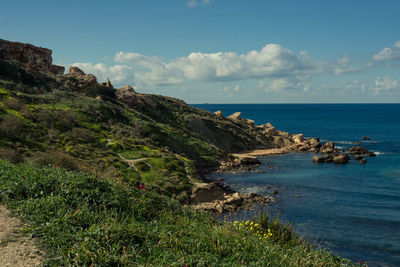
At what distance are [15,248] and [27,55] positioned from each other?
79493mm

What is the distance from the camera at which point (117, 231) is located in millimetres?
8383

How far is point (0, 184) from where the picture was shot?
11258mm

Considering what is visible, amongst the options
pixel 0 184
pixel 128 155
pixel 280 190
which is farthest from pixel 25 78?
pixel 0 184

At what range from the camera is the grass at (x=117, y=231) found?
7391mm

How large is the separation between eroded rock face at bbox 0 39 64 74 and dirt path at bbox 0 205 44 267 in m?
65.2

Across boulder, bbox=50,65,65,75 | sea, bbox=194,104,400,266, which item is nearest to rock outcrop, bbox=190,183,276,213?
sea, bbox=194,104,400,266

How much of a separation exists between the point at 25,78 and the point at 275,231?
2554 inches

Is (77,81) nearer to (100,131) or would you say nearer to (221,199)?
(100,131)

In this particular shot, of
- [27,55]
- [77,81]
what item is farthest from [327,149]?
[27,55]

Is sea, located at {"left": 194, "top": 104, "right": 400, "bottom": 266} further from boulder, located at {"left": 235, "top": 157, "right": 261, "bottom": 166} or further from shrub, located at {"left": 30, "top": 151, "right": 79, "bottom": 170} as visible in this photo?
shrub, located at {"left": 30, "top": 151, "right": 79, "bottom": 170}

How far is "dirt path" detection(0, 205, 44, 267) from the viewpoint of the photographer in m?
7.09

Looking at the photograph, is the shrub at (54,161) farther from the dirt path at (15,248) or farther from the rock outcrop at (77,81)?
the rock outcrop at (77,81)

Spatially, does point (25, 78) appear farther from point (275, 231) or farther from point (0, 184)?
point (275, 231)

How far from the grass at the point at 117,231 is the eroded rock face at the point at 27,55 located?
63171 mm
